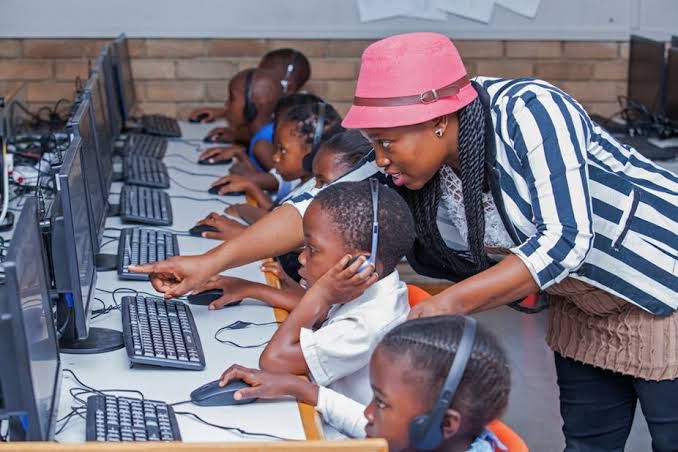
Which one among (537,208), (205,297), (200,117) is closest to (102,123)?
(205,297)

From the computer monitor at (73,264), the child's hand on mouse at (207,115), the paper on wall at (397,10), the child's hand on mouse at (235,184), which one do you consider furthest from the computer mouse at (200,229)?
the paper on wall at (397,10)

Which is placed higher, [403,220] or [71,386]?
[403,220]

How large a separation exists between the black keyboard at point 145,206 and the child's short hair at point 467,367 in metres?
1.77

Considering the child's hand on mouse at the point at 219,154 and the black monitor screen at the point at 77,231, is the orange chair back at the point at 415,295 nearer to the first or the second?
the black monitor screen at the point at 77,231

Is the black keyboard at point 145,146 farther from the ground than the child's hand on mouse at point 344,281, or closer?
closer

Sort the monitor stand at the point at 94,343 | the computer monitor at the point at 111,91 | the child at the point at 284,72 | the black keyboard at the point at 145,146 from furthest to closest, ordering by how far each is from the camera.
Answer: the child at the point at 284,72 → the black keyboard at the point at 145,146 → the computer monitor at the point at 111,91 → the monitor stand at the point at 94,343

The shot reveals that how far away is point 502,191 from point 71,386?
82 cm

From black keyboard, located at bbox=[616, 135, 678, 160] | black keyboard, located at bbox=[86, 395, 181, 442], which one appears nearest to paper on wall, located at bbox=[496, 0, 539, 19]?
black keyboard, located at bbox=[616, 135, 678, 160]

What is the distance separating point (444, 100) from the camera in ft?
5.90

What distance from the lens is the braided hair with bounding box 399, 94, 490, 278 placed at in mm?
1827

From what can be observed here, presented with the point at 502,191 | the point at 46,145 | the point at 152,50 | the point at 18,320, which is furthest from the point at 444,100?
the point at 152,50

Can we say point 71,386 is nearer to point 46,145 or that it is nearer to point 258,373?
point 258,373

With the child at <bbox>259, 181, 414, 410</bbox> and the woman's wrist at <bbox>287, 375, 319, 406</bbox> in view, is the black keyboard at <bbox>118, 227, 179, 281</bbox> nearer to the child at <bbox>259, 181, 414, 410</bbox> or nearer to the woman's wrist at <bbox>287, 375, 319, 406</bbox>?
the child at <bbox>259, 181, 414, 410</bbox>

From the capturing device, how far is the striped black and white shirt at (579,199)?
1.69m
